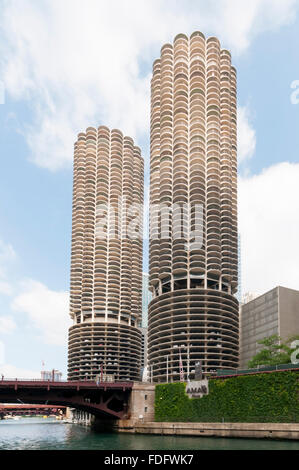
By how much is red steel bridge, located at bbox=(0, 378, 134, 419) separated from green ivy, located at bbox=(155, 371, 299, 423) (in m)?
11.9

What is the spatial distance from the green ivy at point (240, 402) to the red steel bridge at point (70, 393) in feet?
39.2

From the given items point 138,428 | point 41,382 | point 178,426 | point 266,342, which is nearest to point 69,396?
point 41,382

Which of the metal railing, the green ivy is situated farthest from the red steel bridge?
the metal railing

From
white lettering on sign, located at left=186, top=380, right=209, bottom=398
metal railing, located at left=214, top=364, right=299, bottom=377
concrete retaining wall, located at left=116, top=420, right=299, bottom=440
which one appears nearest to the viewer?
concrete retaining wall, located at left=116, top=420, right=299, bottom=440

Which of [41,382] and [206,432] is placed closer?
[206,432]

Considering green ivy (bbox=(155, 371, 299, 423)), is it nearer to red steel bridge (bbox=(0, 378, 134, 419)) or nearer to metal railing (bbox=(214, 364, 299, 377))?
metal railing (bbox=(214, 364, 299, 377))

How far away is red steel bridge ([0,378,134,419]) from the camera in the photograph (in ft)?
448

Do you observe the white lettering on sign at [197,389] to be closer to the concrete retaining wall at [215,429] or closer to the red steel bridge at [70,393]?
the concrete retaining wall at [215,429]

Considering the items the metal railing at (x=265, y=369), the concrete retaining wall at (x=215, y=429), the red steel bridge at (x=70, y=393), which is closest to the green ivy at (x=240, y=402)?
the metal railing at (x=265, y=369)

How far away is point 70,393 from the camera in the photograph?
146 meters

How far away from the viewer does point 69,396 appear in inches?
5738
